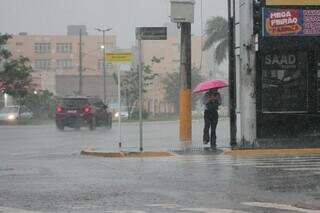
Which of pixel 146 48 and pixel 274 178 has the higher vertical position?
pixel 146 48

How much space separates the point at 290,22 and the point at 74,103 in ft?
63.7

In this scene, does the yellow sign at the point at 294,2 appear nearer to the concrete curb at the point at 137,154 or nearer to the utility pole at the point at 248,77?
the utility pole at the point at 248,77

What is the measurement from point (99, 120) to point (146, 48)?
82832 millimetres

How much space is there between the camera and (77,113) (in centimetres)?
3625

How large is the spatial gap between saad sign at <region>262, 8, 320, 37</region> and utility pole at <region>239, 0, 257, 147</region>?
0.43 m

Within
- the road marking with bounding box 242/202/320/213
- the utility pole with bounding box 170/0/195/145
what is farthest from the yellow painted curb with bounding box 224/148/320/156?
the road marking with bounding box 242/202/320/213

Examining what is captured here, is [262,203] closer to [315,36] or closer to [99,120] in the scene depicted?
[315,36]

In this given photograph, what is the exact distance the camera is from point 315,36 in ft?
63.0

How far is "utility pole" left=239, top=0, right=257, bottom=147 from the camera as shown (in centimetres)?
1906

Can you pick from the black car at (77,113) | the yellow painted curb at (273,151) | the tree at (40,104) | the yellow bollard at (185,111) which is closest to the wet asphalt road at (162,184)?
the yellow painted curb at (273,151)

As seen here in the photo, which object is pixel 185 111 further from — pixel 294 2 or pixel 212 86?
pixel 294 2

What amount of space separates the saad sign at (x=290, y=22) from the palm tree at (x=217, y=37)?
46527 mm

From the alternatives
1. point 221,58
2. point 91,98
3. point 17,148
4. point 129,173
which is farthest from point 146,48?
point 129,173

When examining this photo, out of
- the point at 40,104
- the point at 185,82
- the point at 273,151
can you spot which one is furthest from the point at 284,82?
the point at 40,104
